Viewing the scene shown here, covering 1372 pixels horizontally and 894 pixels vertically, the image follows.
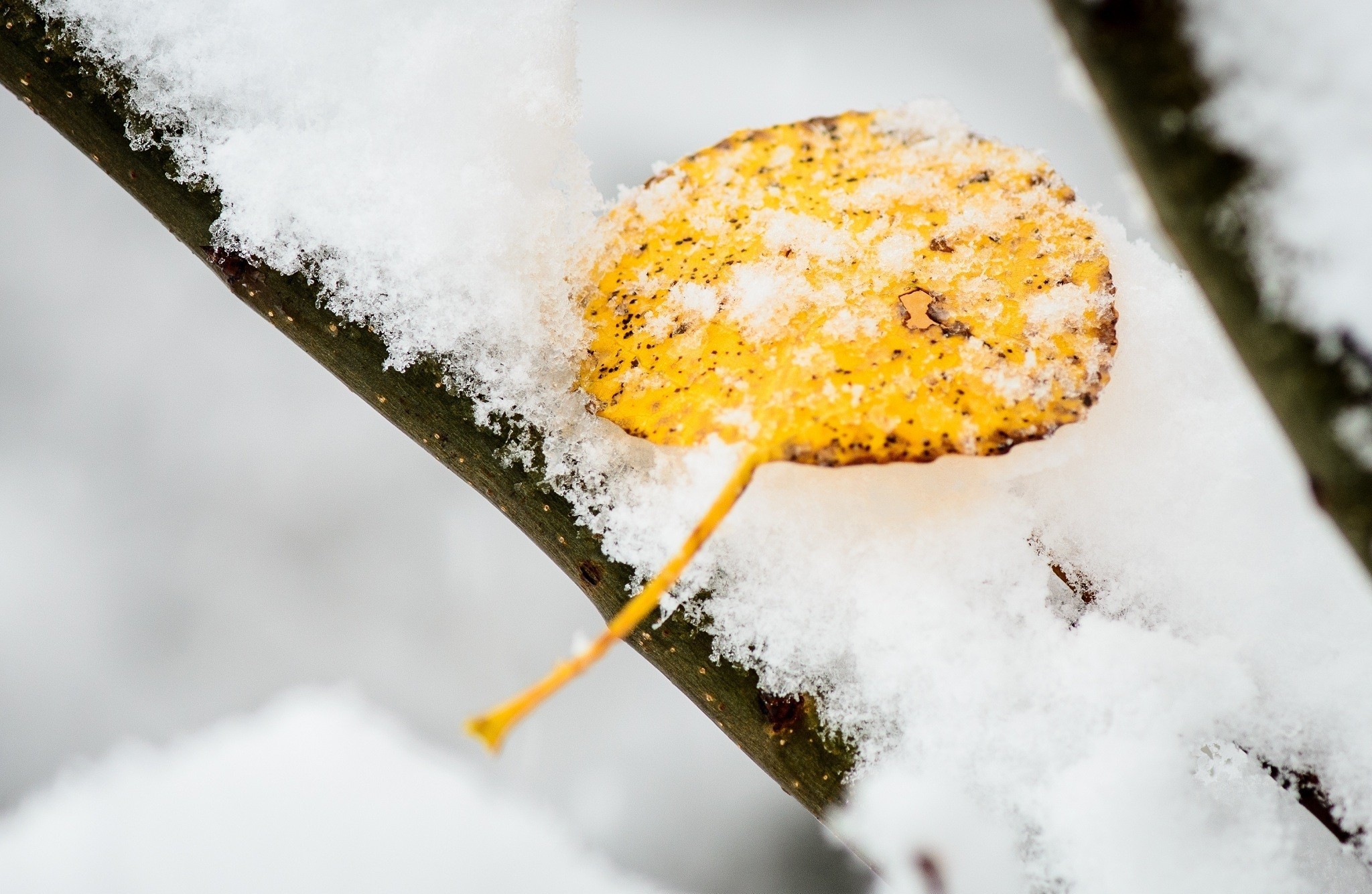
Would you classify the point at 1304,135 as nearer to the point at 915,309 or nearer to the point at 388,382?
the point at 915,309

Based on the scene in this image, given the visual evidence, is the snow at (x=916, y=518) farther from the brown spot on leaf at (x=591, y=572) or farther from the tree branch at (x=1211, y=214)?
the tree branch at (x=1211, y=214)

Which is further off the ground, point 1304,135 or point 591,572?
point 1304,135

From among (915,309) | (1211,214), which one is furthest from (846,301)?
(1211,214)

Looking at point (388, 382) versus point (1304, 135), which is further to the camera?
point (388, 382)

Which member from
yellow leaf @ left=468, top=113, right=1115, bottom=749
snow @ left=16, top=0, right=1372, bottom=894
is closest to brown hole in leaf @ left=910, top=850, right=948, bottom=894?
snow @ left=16, top=0, right=1372, bottom=894

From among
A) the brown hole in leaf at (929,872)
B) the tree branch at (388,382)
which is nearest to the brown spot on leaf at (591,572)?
the tree branch at (388,382)

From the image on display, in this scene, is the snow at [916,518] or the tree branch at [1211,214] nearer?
the tree branch at [1211,214]
